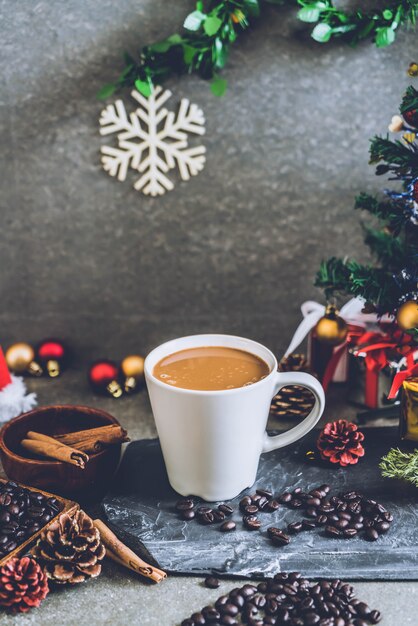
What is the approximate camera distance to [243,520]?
976 mm

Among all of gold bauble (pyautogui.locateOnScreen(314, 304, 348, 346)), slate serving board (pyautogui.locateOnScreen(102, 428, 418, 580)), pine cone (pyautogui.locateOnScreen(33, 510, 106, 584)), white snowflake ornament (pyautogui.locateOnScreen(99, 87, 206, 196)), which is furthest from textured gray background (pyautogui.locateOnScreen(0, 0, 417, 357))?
pine cone (pyautogui.locateOnScreen(33, 510, 106, 584))

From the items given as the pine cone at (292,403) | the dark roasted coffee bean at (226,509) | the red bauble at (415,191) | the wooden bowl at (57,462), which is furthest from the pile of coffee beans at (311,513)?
the red bauble at (415,191)

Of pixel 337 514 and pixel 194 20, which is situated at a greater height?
pixel 194 20

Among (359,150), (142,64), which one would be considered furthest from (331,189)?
(142,64)

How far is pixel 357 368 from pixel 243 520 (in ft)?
1.74

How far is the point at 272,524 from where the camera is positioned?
3.19 ft

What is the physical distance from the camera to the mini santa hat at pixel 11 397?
4.28 feet

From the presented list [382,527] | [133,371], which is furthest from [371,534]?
[133,371]

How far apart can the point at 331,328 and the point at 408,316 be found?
0.18 meters

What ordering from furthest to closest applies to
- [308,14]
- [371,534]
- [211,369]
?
1. [308,14]
2. [211,369]
3. [371,534]

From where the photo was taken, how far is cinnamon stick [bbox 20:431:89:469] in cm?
99

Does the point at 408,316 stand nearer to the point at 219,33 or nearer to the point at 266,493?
the point at 266,493

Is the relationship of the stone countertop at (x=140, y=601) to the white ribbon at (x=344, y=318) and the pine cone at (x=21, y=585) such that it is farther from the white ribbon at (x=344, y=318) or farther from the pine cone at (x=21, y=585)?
the white ribbon at (x=344, y=318)

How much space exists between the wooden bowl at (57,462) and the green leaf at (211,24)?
707 millimetres
